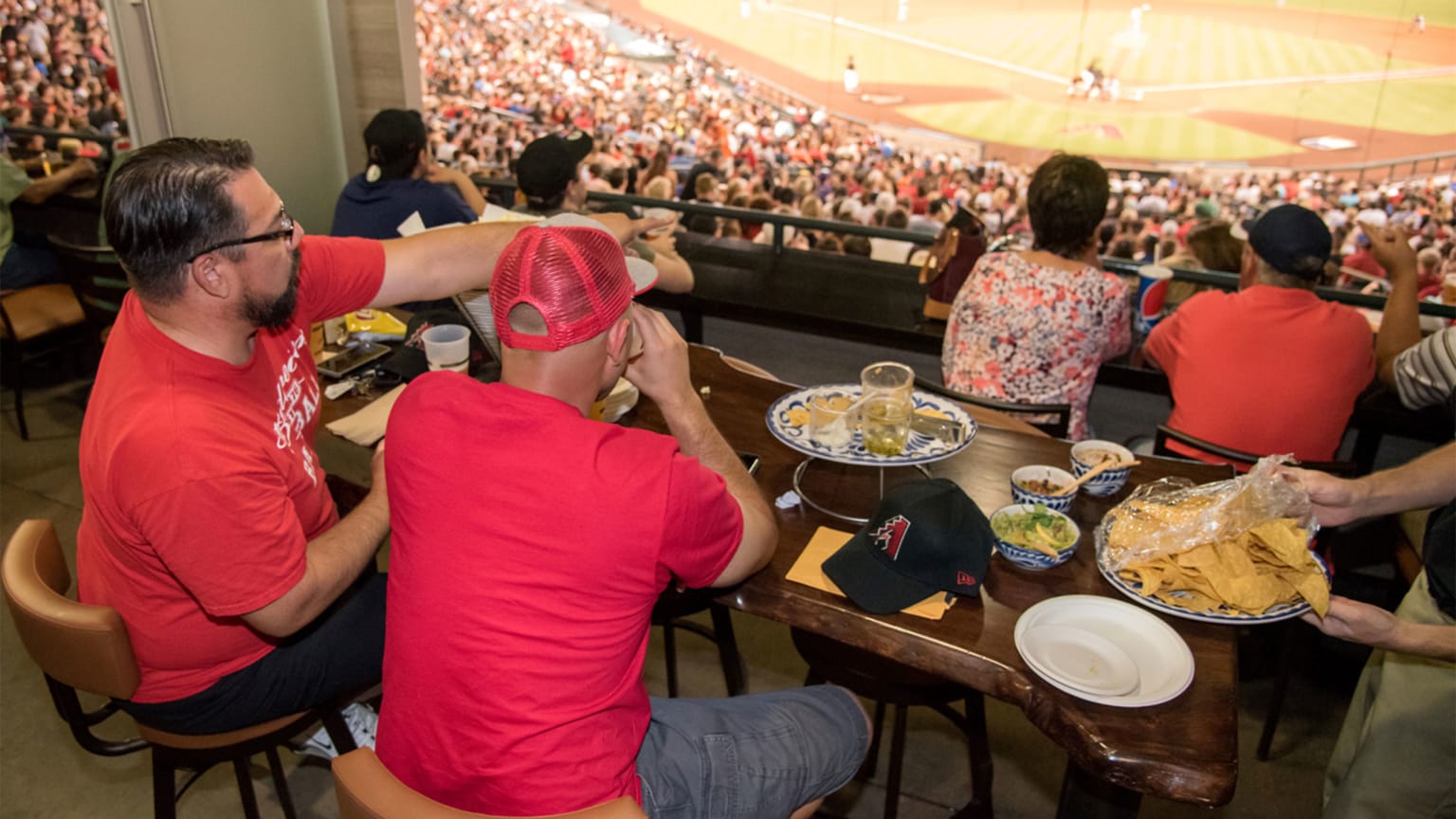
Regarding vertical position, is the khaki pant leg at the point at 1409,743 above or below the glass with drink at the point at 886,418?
below

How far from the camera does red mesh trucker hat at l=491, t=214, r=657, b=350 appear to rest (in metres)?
1.28

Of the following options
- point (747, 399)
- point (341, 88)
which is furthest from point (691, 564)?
point (341, 88)

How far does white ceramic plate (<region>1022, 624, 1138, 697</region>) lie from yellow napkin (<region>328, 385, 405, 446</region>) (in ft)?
4.61

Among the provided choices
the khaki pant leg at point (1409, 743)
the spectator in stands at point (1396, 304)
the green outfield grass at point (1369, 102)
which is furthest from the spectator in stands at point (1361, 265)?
the khaki pant leg at point (1409, 743)

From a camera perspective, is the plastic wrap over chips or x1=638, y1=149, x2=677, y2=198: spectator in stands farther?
x1=638, y1=149, x2=677, y2=198: spectator in stands

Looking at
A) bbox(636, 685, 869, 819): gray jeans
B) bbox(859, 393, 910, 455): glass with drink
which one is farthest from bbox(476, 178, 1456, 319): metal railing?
bbox(636, 685, 869, 819): gray jeans

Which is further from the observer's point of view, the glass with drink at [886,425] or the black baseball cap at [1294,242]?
the black baseball cap at [1294,242]

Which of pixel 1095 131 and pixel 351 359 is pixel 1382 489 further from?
pixel 1095 131

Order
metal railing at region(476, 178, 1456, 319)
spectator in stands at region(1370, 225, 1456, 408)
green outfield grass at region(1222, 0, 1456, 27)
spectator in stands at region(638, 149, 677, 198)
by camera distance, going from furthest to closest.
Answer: spectator in stands at region(638, 149, 677, 198), green outfield grass at region(1222, 0, 1456, 27), metal railing at region(476, 178, 1456, 319), spectator in stands at region(1370, 225, 1456, 408)

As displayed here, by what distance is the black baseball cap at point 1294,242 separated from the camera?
2.30 meters

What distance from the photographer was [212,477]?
1.40 metres

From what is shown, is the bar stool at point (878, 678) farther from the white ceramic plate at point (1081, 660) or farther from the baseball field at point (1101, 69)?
the baseball field at point (1101, 69)

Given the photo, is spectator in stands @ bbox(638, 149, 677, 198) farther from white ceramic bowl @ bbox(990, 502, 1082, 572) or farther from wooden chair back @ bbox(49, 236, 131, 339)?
white ceramic bowl @ bbox(990, 502, 1082, 572)

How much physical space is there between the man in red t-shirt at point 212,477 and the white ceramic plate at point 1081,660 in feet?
3.76
